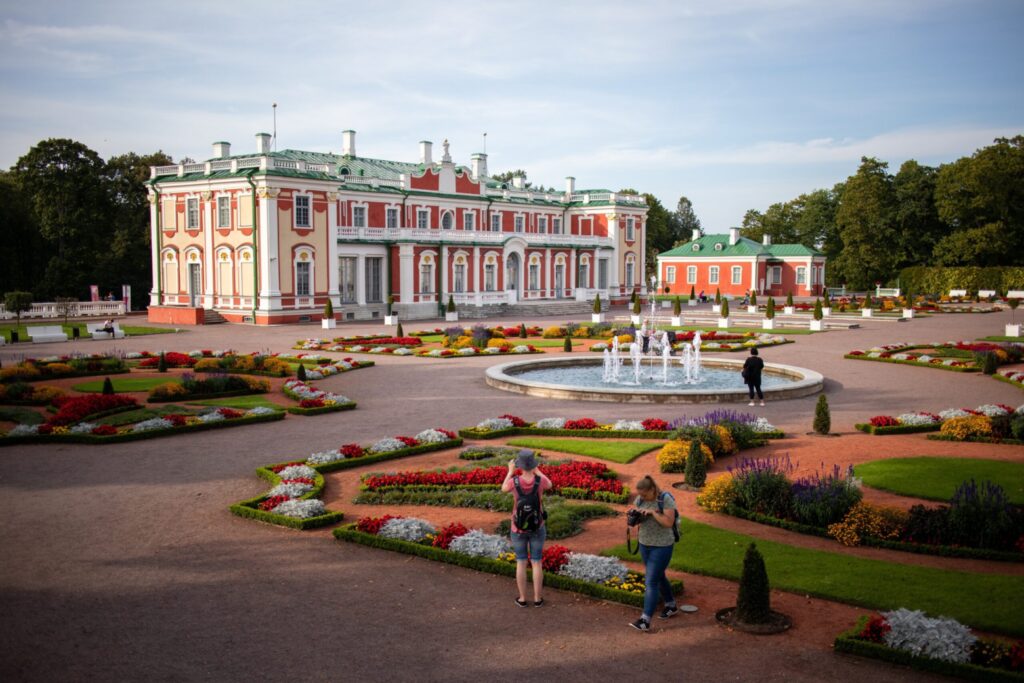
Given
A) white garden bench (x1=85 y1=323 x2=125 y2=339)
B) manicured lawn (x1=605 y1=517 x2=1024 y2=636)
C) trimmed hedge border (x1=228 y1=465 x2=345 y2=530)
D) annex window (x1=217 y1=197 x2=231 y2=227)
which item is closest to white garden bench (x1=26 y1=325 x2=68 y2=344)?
white garden bench (x1=85 y1=323 x2=125 y2=339)

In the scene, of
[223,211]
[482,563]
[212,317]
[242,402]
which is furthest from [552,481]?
[223,211]

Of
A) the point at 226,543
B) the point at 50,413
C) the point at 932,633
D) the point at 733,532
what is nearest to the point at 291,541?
the point at 226,543

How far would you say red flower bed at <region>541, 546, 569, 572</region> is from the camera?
9.21m

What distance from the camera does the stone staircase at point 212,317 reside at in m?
46.2

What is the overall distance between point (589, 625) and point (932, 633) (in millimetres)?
3123

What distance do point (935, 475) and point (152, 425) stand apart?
14.9 m

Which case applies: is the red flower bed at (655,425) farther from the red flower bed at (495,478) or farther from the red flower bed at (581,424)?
the red flower bed at (495,478)

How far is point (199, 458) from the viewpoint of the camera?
1494cm

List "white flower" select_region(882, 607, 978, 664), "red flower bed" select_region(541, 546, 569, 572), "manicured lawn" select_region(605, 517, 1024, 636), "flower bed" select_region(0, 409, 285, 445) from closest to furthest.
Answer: "white flower" select_region(882, 607, 978, 664) < "manicured lawn" select_region(605, 517, 1024, 636) < "red flower bed" select_region(541, 546, 569, 572) < "flower bed" select_region(0, 409, 285, 445)

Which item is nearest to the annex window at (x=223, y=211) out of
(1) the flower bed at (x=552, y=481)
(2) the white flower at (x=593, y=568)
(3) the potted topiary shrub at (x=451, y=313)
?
(3) the potted topiary shrub at (x=451, y=313)

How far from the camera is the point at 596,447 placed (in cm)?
1536

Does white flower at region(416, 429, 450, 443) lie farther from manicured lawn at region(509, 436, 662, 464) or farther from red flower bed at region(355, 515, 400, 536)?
red flower bed at region(355, 515, 400, 536)

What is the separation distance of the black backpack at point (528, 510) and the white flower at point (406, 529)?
2296 millimetres

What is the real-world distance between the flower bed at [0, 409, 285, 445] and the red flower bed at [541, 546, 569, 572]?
10.7 m
